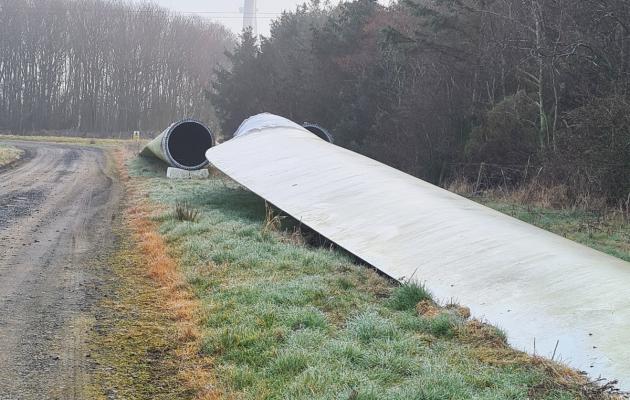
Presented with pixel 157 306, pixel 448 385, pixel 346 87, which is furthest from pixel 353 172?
pixel 346 87

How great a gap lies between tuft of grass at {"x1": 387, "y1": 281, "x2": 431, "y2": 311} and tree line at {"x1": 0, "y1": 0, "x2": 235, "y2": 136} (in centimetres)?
4992

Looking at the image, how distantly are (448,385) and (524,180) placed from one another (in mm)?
12651

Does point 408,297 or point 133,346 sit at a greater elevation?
point 408,297

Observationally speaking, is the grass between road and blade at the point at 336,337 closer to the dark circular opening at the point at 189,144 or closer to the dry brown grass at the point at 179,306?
the dry brown grass at the point at 179,306

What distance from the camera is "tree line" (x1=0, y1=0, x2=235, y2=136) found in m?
52.2

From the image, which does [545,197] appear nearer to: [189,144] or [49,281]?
[49,281]

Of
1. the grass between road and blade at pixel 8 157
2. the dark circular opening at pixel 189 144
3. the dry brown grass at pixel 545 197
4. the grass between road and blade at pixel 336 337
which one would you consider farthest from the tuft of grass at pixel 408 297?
the grass between road and blade at pixel 8 157

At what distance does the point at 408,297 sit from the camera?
5.06m

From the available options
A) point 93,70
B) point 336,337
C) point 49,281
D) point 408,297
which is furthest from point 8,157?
point 93,70

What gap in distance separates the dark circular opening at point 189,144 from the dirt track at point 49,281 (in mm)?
5111

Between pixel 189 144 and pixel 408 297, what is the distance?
15.6 m

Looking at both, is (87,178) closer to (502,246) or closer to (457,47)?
(457,47)

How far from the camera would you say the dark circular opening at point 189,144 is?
62.5 feet

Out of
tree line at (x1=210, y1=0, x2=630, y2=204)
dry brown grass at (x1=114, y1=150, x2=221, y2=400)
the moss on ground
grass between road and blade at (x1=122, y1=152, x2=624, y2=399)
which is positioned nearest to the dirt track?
the moss on ground
